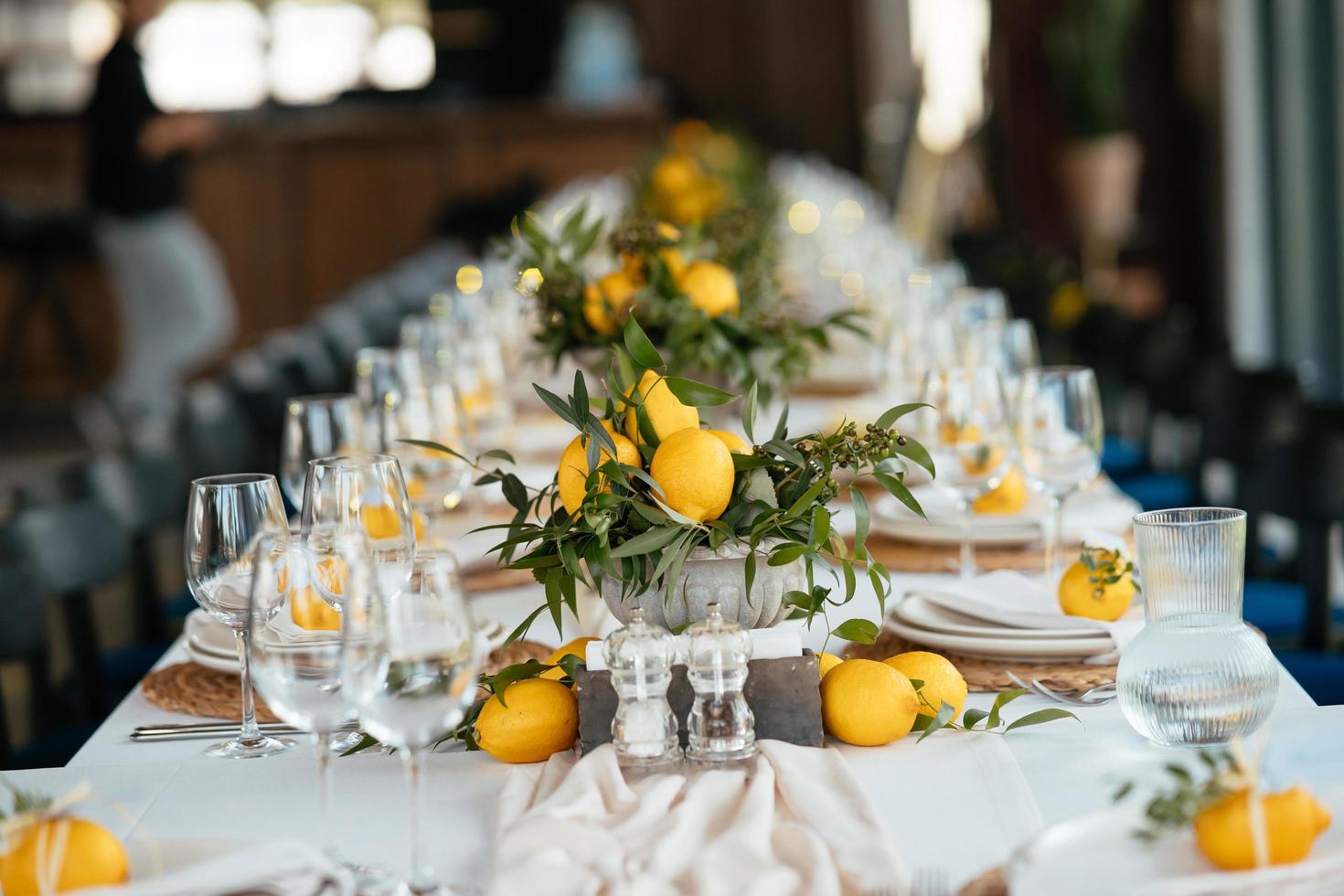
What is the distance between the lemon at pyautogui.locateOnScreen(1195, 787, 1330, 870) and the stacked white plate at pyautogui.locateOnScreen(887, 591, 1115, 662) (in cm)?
52

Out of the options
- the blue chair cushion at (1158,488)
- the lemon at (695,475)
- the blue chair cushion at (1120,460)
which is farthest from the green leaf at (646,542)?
the blue chair cushion at (1120,460)

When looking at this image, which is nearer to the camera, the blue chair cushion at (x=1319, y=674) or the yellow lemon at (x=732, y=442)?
the yellow lemon at (x=732, y=442)

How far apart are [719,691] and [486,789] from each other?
0.19 meters

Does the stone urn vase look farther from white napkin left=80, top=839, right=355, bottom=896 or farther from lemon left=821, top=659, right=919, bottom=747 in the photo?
white napkin left=80, top=839, right=355, bottom=896

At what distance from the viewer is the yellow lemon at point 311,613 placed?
1.05m

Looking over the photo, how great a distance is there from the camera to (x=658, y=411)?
1315 millimetres

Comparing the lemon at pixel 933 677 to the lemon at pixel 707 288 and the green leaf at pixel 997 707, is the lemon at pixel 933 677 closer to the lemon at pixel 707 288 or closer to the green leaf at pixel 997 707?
the green leaf at pixel 997 707

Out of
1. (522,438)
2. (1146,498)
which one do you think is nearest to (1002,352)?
(522,438)

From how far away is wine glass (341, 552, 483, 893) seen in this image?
0.97 metres

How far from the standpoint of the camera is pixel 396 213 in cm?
1122

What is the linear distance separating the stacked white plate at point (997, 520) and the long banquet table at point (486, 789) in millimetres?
600

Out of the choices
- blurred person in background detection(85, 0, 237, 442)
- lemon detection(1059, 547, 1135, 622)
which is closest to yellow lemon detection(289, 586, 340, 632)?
lemon detection(1059, 547, 1135, 622)

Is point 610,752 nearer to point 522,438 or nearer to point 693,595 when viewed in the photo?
point 693,595

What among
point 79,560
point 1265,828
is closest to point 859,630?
point 1265,828
